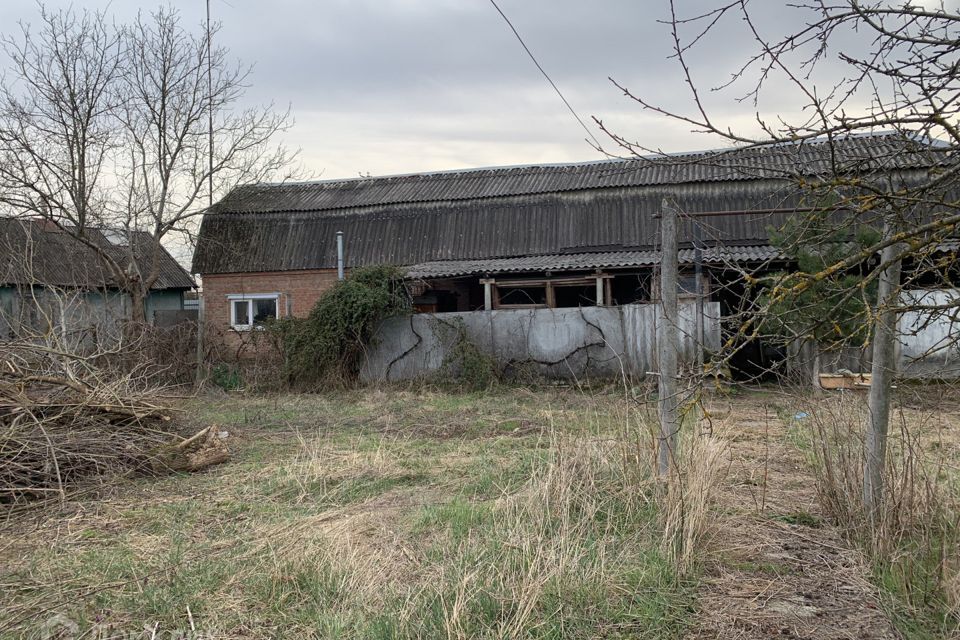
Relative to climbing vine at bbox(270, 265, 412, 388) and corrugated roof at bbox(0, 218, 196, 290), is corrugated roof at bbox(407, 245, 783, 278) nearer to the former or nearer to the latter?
climbing vine at bbox(270, 265, 412, 388)

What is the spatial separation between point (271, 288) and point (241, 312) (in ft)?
4.43

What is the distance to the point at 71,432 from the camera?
7.56 m

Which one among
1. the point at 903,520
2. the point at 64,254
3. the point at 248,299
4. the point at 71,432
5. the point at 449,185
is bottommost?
the point at 903,520

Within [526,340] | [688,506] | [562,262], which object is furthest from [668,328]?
[562,262]

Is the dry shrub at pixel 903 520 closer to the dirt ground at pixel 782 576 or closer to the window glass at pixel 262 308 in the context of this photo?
the dirt ground at pixel 782 576

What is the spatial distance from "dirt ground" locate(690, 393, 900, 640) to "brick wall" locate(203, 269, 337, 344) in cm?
1726

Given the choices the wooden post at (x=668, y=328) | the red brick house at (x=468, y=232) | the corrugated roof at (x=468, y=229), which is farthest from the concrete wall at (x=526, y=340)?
the wooden post at (x=668, y=328)

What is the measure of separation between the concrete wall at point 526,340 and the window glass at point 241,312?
759 cm

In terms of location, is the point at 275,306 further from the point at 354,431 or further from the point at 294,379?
the point at 354,431

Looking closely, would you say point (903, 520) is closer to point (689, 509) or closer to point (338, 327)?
point (689, 509)

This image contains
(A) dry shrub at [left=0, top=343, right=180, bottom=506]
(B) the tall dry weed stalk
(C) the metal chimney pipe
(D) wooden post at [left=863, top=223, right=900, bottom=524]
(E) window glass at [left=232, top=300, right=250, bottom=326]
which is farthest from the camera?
(E) window glass at [left=232, top=300, right=250, bottom=326]

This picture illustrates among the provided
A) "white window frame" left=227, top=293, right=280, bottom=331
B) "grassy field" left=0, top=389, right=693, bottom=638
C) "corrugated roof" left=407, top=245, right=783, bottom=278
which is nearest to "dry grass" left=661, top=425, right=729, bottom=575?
"grassy field" left=0, top=389, right=693, bottom=638

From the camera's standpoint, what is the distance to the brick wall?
22.4 m

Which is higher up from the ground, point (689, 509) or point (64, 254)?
point (64, 254)
